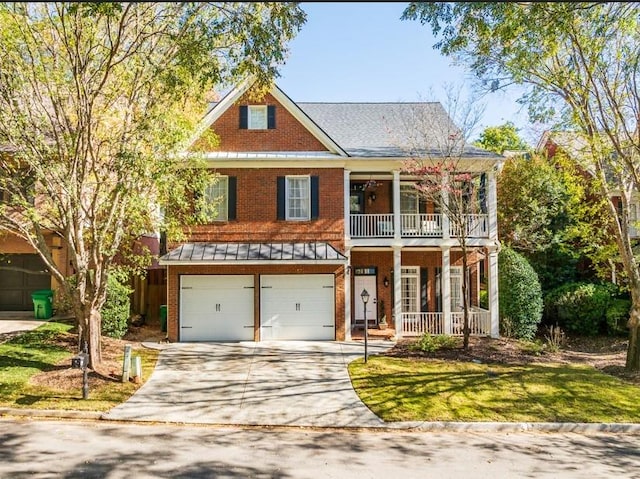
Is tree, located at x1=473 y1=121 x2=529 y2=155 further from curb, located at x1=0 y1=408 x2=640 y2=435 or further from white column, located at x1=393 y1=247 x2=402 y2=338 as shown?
curb, located at x1=0 y1=408 x2=640 y2=435

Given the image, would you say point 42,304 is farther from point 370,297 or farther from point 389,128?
point 389,128

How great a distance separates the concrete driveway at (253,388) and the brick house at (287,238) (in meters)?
1.33

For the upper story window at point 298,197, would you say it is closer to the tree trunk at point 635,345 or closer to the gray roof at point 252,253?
the gray roof at point 252,253

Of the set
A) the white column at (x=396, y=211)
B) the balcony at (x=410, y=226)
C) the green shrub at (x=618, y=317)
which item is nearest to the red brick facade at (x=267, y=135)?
the white column at (x=396, y=211)

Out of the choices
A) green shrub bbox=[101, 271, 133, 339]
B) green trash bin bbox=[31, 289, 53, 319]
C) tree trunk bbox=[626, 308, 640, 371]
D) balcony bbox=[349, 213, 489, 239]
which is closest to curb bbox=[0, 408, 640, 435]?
tree trunk bbox=[626, 308, 640, 371]

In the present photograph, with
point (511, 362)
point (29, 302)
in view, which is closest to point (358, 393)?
point (511, 362)

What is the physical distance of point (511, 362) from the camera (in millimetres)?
13852

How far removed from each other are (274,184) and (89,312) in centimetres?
756

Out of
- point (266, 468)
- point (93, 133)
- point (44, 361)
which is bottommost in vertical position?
point (266, 468)

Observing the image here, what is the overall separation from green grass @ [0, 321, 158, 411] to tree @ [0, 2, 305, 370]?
1.17m

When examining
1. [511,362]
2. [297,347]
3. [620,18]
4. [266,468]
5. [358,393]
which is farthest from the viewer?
[297,347]

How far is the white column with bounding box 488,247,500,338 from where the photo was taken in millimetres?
16891

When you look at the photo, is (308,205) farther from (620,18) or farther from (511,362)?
(620,18)

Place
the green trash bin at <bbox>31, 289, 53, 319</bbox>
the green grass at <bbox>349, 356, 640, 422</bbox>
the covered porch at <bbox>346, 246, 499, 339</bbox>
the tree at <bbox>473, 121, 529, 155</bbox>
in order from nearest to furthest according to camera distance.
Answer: the green grass at <bbox>349, 356, 640, 422</bbox>
the green trash bin at <bbox>31, 289, 53, 319</bbox>
the covered porch at <bbox>346, 246, 499, 339</bbox>
the tree at <bbox>473, 121, 529, 155</bbox>
